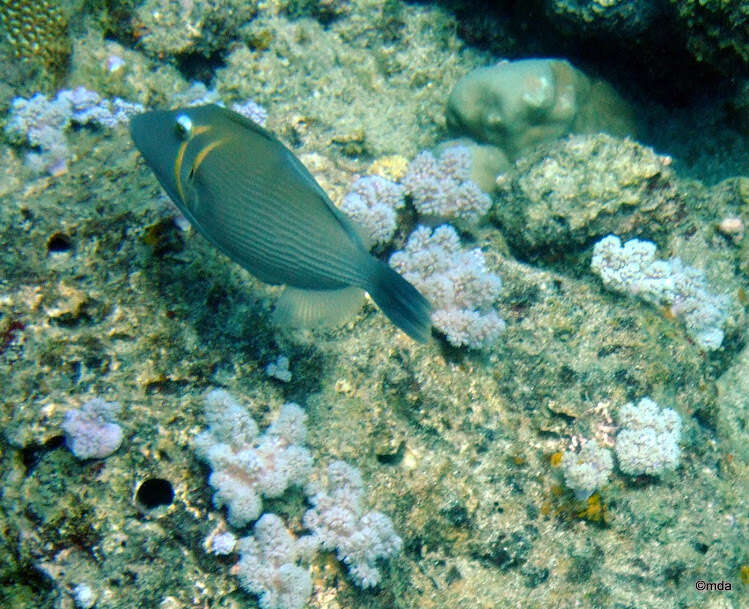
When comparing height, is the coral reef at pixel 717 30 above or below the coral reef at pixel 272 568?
above

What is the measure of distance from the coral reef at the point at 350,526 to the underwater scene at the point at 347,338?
0.01m

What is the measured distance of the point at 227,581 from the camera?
2379mm

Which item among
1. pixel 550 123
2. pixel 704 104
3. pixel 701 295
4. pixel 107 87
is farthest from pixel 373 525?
pixel 704 104

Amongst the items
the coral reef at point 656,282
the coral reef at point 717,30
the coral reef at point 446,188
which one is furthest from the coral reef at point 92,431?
the coral reef at point 717,30

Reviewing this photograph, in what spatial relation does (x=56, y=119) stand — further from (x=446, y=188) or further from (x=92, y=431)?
(x=446, y=188)

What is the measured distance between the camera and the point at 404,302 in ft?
6.84

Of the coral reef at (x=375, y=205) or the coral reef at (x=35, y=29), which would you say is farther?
the coral reef at (x=35, y=29)

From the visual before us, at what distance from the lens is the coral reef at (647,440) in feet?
9.92

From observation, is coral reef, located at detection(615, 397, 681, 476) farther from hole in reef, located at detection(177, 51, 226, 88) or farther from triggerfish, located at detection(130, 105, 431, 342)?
hole in reef, located at detection(177, 51, 226, 88)

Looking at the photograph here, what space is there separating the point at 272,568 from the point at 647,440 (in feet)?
7.02

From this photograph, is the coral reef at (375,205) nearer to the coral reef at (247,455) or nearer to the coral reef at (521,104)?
the coral reef at (247,455)

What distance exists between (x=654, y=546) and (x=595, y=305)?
143 centimetres

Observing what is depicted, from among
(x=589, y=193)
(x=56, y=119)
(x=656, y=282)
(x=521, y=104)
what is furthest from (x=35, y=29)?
(x=656, y=282)

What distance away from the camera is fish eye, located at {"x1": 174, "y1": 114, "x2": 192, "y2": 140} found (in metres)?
2.15
